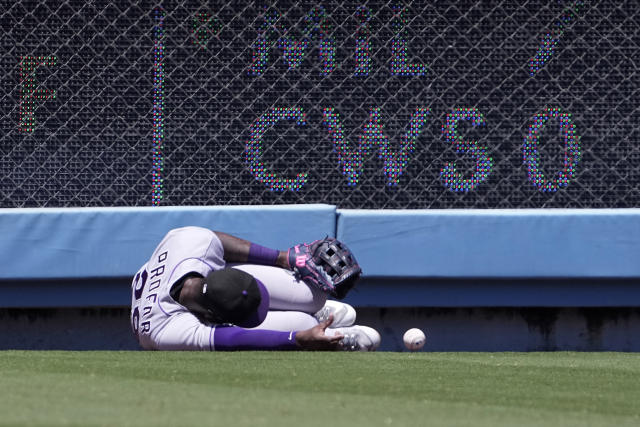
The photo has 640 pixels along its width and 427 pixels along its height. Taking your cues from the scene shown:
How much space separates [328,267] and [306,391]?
145 cm

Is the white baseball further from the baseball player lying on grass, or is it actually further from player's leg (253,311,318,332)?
player's leg (253,311,318,332)

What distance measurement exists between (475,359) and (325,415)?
65.9 inches

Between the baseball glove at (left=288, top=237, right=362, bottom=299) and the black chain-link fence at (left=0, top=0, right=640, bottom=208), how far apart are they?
0.63 metres

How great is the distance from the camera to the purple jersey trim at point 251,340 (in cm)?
321

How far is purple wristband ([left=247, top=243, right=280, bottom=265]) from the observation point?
3650 millimetres

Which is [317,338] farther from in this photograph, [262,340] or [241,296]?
[241,296]

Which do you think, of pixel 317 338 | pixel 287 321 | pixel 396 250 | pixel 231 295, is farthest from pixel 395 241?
pixel 231 295

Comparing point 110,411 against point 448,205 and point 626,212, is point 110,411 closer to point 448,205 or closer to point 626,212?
point 448,205

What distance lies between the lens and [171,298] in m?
3.34

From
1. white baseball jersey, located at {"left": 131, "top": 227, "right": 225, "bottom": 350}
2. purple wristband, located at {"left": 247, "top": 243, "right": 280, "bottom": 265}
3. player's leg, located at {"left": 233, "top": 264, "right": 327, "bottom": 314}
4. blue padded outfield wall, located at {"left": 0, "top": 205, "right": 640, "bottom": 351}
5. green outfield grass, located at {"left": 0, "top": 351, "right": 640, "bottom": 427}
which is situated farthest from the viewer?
blue padded outfield wall, located at {"left": 0, "top": 205, "right": 640, "bottom": 351}

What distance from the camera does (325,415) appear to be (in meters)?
1.70

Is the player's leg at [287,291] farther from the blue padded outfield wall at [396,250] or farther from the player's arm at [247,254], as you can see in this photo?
the blue padded outfield wall at [396,250]

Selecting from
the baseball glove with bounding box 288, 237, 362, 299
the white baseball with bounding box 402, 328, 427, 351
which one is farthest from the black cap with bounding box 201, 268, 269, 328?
the white baseball with bounding box 402, 328, 427, 351

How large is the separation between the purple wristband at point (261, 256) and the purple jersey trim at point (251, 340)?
0.48 m
